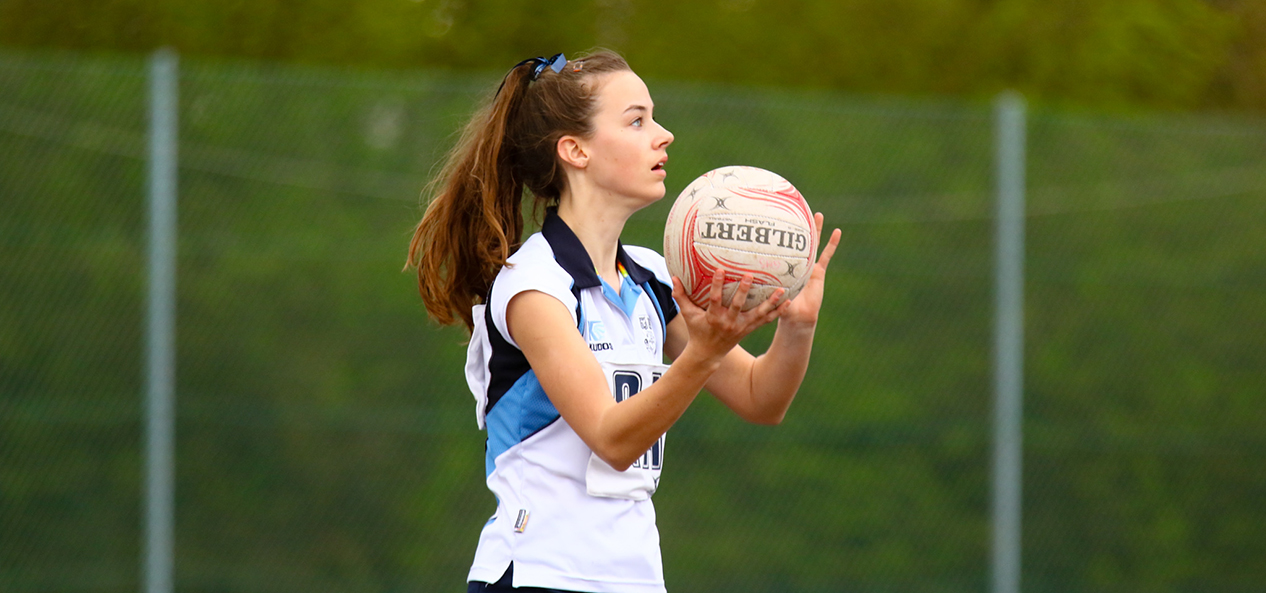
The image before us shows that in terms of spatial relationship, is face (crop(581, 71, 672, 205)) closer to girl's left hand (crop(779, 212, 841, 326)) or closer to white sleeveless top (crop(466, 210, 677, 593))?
white sleeveless top (crop(466, 210, 677, 593))

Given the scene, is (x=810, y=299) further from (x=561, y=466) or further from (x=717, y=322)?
(x=561, y=466)

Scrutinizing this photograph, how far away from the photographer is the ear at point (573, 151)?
2.46 m

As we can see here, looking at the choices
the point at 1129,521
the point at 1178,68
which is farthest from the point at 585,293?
the point at 1178,68

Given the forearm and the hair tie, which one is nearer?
the forearm

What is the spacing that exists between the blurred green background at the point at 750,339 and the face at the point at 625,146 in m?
2.85

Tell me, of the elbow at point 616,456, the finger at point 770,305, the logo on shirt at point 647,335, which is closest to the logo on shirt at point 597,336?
the logo on shirt at point 647,335

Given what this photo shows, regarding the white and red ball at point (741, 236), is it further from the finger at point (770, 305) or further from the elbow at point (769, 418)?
the elbow at point (769, 418)

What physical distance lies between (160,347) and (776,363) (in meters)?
3.50

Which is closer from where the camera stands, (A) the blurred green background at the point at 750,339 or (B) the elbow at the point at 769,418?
(B) the elbow at the point at 769,418

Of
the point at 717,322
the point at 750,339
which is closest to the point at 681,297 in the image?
the point at 717,322

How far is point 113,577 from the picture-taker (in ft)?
17.1

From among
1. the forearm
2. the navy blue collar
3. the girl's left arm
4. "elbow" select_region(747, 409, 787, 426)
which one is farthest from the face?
"elbow" select_region(747, 409, 787, 426)

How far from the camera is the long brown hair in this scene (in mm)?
2502

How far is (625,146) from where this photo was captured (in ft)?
7.95
